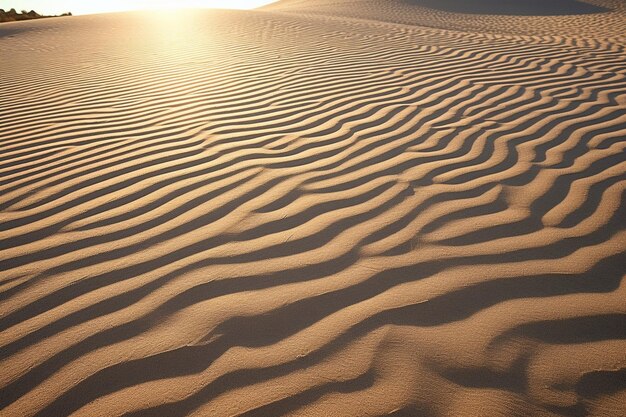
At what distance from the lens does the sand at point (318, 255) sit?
1191 mm

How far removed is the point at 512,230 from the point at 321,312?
1088 millimetres

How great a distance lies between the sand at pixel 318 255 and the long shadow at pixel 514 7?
14392 mm

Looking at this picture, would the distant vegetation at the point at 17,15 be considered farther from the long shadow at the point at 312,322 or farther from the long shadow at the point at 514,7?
the long shadow at the point at 312,322

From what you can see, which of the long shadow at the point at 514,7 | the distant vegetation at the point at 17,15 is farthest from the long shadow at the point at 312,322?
the distant vegetation at the point at 17,15

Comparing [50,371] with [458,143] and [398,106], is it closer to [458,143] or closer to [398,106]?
[458,143]

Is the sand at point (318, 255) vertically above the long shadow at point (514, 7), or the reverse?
the long shadow at point (514, 7)

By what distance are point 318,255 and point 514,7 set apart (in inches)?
800

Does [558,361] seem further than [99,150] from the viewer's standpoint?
No

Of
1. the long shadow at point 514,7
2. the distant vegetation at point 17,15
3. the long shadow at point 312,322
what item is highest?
the long shadow at point 514,7

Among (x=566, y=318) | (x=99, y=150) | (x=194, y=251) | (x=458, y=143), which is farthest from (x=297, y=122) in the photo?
(x=566, y=318)

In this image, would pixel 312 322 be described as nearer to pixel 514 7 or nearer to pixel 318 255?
pixel 318 255

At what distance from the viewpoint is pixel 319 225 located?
75.0 inches

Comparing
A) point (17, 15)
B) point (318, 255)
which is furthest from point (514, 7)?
point (17, 15)

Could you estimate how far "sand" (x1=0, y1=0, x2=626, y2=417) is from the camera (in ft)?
3.91
